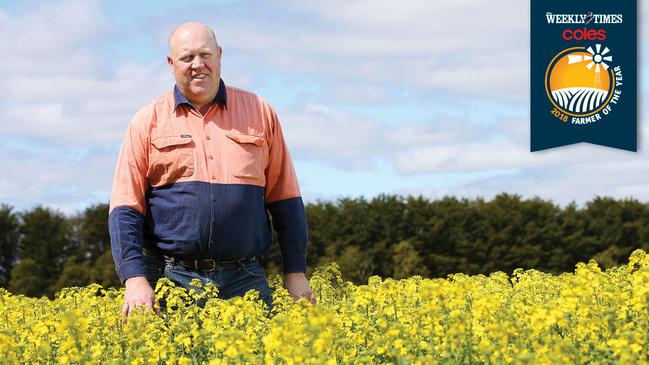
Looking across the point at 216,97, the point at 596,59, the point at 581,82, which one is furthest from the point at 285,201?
the point at 596,59

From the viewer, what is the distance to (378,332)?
17.7 ft

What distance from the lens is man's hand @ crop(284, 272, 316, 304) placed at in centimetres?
659

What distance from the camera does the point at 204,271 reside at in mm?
6141

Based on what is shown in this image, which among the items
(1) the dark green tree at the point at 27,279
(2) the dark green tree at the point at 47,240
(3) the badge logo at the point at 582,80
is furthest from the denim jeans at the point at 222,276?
(2) the dark green tree at the point at 47,240

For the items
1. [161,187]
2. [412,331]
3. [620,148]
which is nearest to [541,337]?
[412,331]

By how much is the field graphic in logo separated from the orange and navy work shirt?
8.03 metres

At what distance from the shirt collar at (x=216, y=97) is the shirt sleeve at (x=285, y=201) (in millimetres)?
363

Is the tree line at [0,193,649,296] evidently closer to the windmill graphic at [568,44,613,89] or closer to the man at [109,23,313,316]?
the windmill graphic at [568,44,613,89]

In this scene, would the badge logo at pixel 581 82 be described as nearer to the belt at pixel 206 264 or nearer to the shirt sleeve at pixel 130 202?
the belt at pixel 206 264

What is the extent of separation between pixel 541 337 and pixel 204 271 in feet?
8.29

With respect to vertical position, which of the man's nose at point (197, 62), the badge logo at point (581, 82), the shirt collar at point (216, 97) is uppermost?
the badge logo at point (581, 82)

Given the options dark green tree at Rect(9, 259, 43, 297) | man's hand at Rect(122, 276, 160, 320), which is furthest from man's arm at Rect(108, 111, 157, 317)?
dark green tree at Rect(9, 259, 43, 297)

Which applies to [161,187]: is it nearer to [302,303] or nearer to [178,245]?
[178,245]

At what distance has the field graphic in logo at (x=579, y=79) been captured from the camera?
13.4 metres
